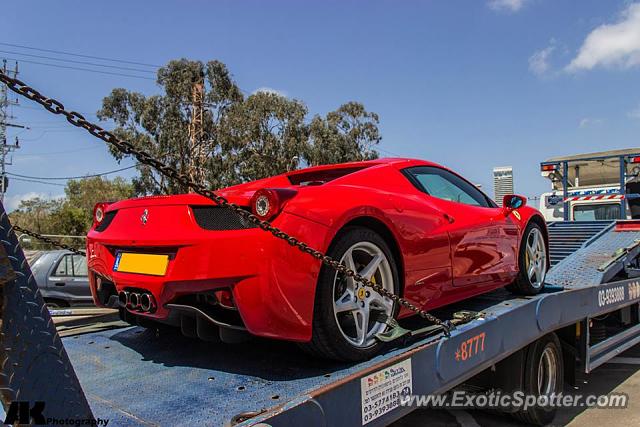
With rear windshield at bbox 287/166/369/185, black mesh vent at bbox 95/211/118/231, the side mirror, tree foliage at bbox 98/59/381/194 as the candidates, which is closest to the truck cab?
the side mirror

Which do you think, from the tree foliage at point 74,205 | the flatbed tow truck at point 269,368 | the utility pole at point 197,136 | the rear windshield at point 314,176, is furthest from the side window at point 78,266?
the tree foliage at point 74,205

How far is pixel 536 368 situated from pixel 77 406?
3.35 meters

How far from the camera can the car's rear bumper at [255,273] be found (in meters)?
2.27

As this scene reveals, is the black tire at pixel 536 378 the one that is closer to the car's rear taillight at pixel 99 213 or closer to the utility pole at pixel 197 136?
the car's rear taillight at pixel 99 213

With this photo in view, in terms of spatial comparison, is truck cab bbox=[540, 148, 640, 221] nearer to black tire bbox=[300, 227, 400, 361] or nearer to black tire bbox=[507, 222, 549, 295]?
black tire bbox=[507, 222, 549, 295]

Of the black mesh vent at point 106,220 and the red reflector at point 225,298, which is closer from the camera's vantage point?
the red reflector at point 225,298

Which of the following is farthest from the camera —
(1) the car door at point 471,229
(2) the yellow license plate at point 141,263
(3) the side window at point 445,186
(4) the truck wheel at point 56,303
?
(4) the truck wheel at point 56,303

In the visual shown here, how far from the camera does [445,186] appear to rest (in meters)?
3.80

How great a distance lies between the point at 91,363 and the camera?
290cm

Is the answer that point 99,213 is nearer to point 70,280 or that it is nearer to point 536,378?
point 536,378

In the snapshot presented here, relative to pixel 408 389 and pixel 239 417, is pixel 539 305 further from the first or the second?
pixel 239 417

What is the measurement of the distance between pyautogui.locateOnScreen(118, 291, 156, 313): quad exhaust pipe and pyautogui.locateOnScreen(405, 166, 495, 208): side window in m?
1.84

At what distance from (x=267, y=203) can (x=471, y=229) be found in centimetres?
179

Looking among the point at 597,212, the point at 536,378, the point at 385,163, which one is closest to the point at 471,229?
the point at 385,163
